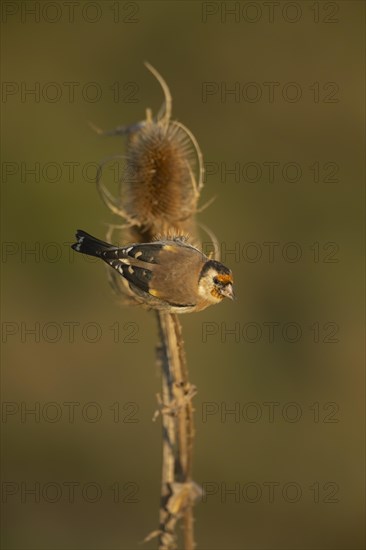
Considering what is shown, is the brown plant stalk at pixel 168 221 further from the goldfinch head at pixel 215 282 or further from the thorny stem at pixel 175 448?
the goldfinch head at pixel 215 282

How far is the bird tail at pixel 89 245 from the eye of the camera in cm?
337

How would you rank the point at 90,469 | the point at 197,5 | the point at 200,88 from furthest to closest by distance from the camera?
the point at 197,5
the point at 200,88
the point at 90,469

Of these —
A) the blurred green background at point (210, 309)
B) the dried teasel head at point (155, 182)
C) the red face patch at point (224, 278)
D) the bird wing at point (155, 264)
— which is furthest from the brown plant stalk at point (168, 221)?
the blurred green background at point (210, 309)

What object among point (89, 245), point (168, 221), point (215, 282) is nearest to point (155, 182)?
point (168, 221)

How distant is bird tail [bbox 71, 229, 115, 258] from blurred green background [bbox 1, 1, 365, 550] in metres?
3.34

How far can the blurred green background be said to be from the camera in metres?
6.48

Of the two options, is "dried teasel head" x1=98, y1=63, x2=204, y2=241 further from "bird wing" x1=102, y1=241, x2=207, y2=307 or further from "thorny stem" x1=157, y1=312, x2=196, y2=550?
"thorny stem" x1=157, y1=312, x2=196, y2=550

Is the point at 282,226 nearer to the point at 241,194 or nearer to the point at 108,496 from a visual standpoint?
the point at 241,194

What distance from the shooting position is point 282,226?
8.05m

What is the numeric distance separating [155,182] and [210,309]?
3594mm

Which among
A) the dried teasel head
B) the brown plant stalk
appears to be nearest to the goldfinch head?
the brown plant stalk

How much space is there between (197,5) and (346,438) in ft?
18.4

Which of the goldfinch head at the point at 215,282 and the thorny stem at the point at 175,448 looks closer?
the thorny stem at the point at 175,448

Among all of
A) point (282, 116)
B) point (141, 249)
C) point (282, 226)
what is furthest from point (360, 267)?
point (141, 249)
